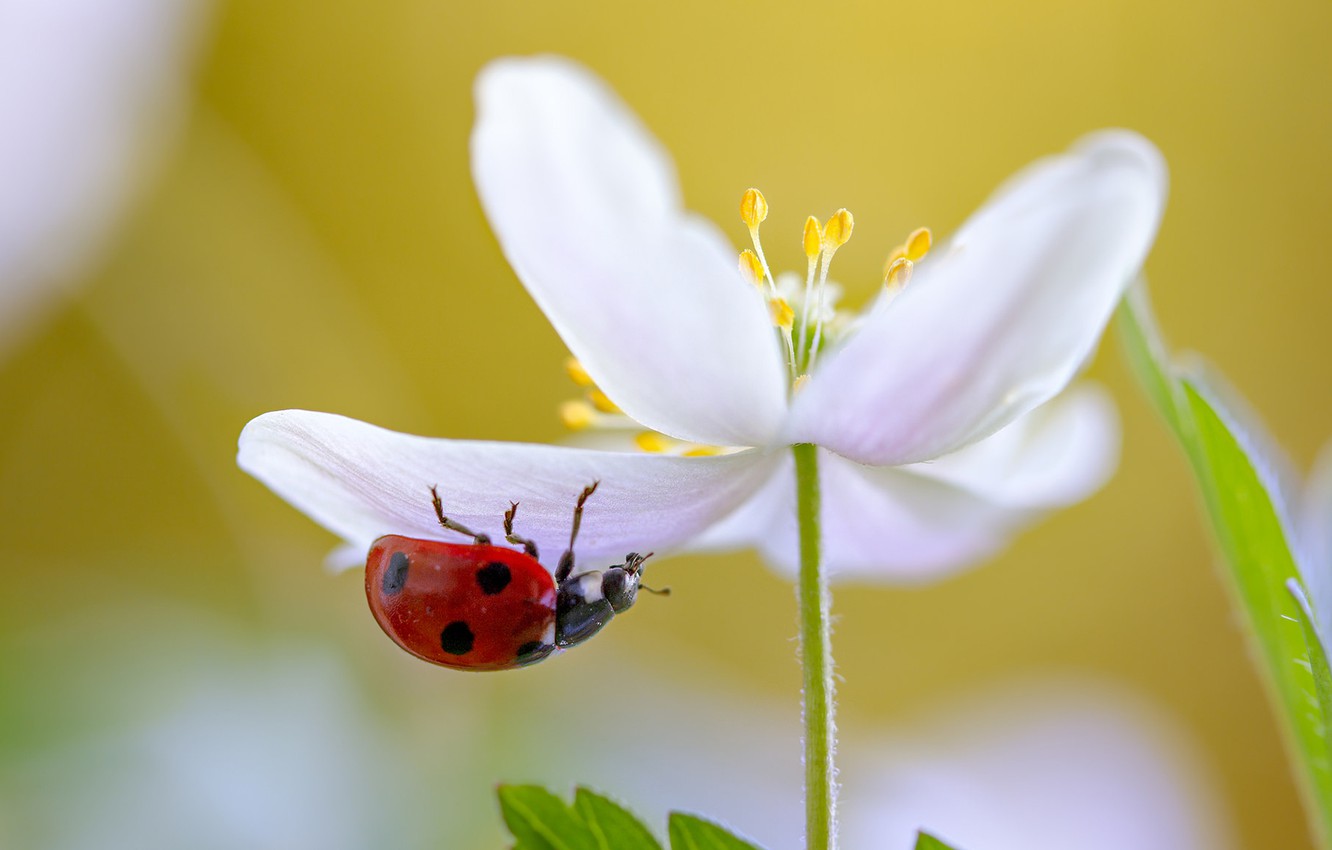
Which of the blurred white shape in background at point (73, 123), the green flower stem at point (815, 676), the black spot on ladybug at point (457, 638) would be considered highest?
the blurred white shape in background at point (73, 123)

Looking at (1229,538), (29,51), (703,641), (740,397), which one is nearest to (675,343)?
(740,397)

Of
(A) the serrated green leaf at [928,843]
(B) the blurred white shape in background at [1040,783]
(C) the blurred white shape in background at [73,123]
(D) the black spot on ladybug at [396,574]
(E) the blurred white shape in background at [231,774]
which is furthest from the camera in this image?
(C) the blurred white shape in background at [73,123]

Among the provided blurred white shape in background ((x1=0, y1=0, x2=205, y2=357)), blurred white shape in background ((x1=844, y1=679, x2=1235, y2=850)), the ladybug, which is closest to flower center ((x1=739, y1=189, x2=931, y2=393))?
the ladybug

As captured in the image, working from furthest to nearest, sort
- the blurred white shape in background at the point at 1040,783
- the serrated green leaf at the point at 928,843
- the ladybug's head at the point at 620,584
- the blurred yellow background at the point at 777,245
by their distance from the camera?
the blurred yellow background at the point at 777,245, the blurred white shape in background at the point at 1040,783, the ladybug's head at the point at 620,584, the serrated green leaf at the point at 928,843

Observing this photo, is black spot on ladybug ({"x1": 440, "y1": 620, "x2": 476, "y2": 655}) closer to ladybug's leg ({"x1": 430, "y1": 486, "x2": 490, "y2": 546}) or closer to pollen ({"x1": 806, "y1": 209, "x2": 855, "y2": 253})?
ladybug's leg ({"x1": 430, "y1": 486, "x2": 490, "y2": 546})

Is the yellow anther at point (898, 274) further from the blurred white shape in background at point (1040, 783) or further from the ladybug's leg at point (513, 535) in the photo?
the blurred white shape in background at point (1040, 783)

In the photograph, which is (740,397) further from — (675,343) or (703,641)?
(703,641)

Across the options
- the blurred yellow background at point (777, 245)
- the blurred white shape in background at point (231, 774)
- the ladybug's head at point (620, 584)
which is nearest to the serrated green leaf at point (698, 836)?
the ladybug's head at point (620, 584)
